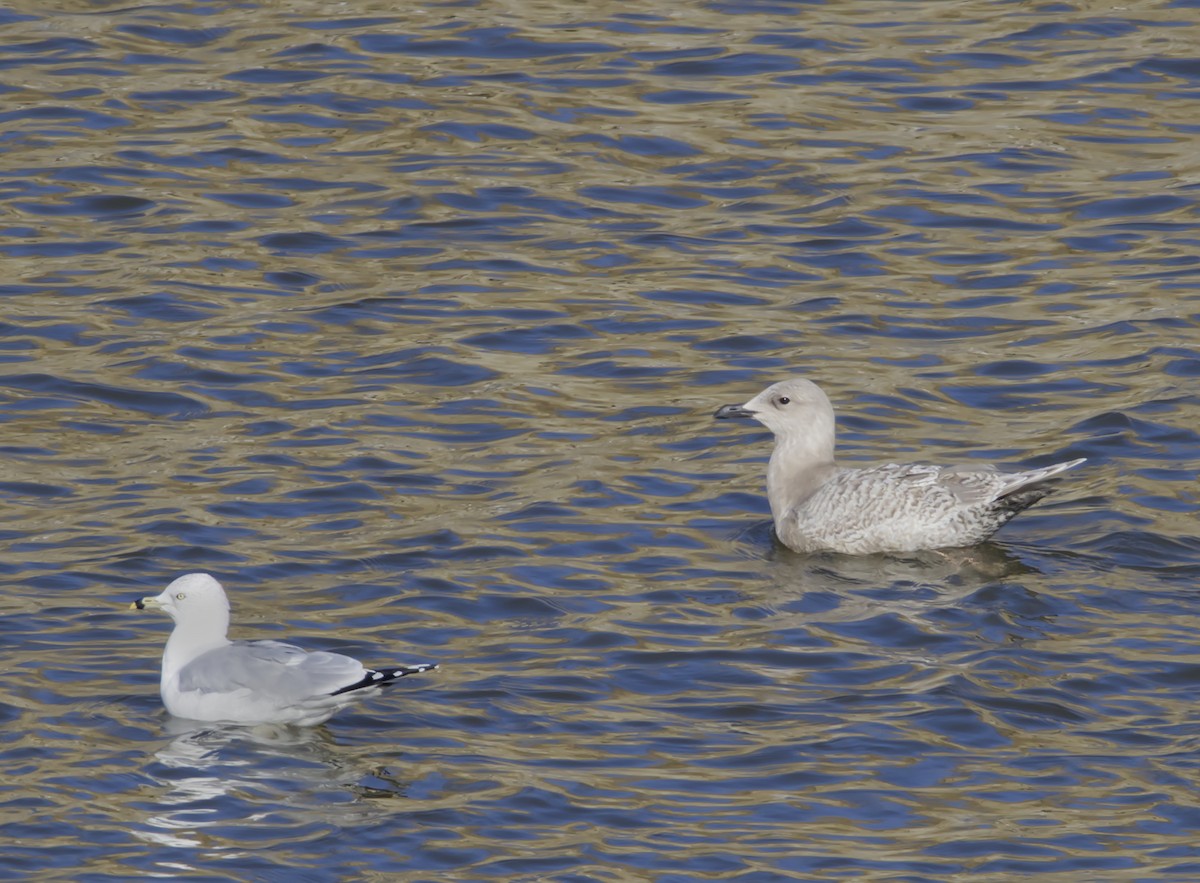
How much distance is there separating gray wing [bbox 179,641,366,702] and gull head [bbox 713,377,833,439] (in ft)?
11.8

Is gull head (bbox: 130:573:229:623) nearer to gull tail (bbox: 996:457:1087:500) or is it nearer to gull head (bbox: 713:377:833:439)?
gull head (bbox: 713:377:833:439)

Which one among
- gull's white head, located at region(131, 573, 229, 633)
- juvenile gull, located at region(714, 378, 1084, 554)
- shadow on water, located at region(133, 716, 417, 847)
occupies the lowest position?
shadow on water, located at region(133, 716, 417, 847)

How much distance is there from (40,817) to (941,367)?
671 centimetres

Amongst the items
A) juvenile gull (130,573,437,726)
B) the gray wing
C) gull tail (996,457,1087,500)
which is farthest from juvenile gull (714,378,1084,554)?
the gray wing

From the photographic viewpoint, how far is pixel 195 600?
9.09 m

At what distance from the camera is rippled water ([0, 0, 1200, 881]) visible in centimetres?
805

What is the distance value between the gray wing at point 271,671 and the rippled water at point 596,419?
23 centimetres

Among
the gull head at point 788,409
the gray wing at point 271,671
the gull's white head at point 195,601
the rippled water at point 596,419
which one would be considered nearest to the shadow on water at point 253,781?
the rippled water at point 596,419

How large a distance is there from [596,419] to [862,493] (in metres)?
1.92

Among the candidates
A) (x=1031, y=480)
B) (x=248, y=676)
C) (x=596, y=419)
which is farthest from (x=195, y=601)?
(x=1031, y=480)

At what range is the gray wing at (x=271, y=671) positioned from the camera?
332 inches

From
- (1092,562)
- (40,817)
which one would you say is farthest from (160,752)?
(1092,562)

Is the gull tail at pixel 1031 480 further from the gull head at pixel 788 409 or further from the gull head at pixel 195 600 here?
the gull head at pixel 195 600

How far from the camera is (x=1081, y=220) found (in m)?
14.9
